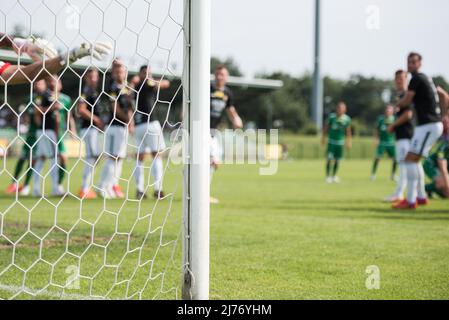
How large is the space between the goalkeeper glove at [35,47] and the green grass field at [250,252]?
1227mm

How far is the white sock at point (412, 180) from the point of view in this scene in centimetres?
827

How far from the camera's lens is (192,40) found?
3.14 metres

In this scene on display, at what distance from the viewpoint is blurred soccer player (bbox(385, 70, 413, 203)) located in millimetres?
9406

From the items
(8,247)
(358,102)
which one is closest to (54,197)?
(8,247)

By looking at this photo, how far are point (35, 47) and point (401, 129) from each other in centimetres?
759

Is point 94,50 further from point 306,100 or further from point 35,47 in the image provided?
point 306,100

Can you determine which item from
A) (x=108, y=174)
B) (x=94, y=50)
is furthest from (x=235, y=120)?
(x=94, y=50)

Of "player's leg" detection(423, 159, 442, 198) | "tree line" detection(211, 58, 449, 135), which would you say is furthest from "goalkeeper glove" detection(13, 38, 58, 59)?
"tree line" detection(211, 58, 449, 135)

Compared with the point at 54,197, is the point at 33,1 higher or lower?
higher

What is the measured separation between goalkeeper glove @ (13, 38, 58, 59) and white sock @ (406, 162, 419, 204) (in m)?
5.93

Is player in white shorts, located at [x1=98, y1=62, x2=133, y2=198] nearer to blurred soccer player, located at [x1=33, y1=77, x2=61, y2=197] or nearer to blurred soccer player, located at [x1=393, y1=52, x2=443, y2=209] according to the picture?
blurred soccer player, located at [x1=33, y1=77, x2=61, y2=197]
